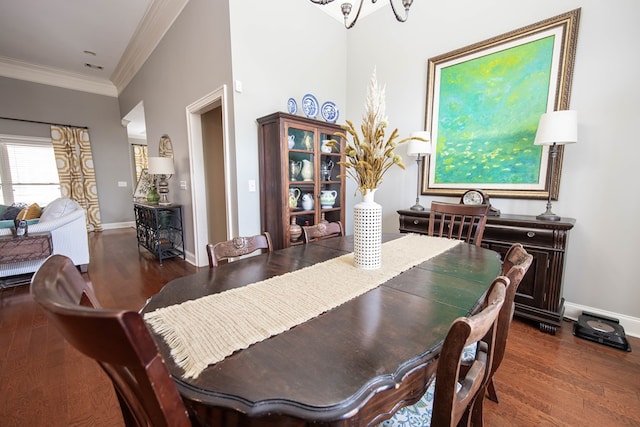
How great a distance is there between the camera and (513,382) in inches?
57.6

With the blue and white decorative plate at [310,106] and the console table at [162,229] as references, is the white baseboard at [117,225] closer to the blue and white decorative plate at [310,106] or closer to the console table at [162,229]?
the console table at [162,229]

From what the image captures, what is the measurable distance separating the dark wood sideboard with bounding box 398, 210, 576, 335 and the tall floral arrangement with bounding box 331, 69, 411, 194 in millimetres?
1479

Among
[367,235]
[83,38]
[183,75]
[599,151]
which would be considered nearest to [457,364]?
[367,235]

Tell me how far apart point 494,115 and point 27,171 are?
8071mm

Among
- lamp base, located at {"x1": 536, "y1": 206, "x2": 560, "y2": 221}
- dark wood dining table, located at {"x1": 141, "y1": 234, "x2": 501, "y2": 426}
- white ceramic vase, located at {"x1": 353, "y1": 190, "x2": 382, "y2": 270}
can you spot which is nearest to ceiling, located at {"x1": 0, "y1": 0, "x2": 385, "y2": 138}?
lamp base, located at {"x1": 536, "y1": 206, "x2": 560, "y2": 221}

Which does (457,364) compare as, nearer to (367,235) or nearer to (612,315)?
(367,235)

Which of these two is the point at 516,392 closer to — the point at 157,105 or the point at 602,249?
the point at 602,249

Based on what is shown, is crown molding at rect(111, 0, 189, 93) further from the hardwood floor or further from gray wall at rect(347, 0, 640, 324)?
the hardwood floor

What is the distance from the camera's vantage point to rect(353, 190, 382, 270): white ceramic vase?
1.18 m

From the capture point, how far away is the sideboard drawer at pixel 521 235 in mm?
1892

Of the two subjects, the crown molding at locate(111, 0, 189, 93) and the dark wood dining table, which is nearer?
the dark wood dining table

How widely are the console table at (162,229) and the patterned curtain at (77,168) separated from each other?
2.72 meters

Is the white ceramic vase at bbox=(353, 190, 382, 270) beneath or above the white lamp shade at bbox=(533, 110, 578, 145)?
beneath

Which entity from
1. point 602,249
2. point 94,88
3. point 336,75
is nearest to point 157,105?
point 336,75
